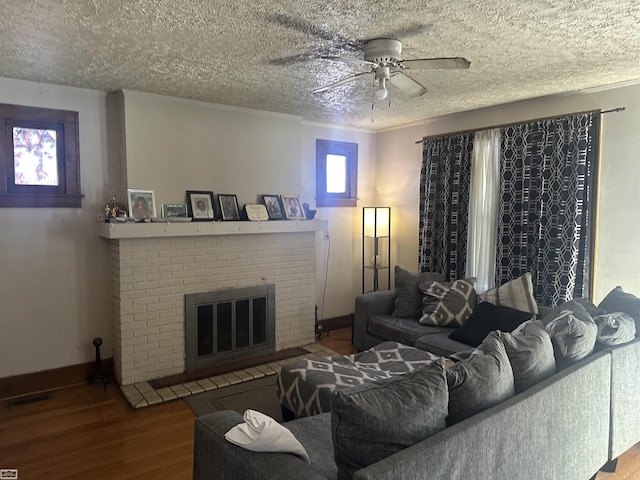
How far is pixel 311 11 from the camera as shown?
6.75 feet

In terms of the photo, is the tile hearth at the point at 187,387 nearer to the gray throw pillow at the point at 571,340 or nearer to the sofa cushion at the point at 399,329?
the sofa cushion at the point at 399,329

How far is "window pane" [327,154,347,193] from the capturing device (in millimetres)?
5128

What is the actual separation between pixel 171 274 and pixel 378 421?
9.17 ft

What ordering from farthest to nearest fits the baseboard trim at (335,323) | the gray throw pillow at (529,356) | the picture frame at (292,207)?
the baseboard trim at (335,323) < the picture frame at (292,207) < the gray throw pillow at (529,356)

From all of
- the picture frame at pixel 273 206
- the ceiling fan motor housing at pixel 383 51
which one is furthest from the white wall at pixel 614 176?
the picture frame at pixel 273 206

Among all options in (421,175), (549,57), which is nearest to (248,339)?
(421,175)

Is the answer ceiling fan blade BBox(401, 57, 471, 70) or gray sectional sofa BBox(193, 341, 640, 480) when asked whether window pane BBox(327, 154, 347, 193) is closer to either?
ceiling fan blade BBox(401, 57, 471, 70)

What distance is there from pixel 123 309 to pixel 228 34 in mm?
2356

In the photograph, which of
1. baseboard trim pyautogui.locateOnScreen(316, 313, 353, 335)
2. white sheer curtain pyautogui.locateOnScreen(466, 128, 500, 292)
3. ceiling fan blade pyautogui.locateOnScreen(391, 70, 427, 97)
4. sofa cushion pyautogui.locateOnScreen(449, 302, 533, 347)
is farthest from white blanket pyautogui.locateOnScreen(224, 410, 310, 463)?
baseboard trim pyautogui.locateOnScreen(316, 313, 353, 335)

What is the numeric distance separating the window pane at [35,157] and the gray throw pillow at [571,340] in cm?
372

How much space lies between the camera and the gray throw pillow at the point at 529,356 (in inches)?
76.8

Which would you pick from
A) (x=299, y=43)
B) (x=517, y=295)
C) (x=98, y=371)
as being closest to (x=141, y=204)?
(x=98, y=371)

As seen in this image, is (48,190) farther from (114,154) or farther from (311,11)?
(311,11)

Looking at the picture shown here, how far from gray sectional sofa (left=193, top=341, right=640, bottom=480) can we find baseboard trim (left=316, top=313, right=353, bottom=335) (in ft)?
9.39
